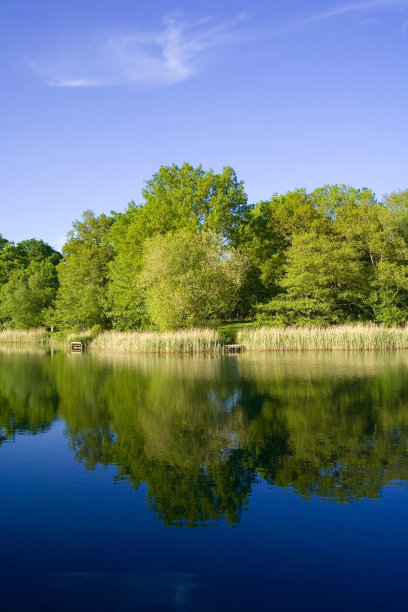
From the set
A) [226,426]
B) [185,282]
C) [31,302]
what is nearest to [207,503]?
[226,426]

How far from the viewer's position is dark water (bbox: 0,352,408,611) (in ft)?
21.5

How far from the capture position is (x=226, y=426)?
14812 millimetres

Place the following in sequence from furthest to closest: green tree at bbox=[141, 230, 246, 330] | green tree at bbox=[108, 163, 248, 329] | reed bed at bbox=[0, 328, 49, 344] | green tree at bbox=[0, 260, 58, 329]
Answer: green tree at bbox=[0, 260, 58, 329] < reed bed at bbox=[0, 328, 49, 344] < green tree at bbox=[108, 163, 248, 329] < green tree at bbox=[141, 230, 246, 330]

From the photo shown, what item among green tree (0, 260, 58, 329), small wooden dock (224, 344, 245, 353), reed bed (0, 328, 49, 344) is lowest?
small wooden dock (224, 344, 245, 353)

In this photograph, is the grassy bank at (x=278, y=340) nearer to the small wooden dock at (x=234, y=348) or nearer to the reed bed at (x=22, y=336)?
the small wooden dock at (x=234, y=348)

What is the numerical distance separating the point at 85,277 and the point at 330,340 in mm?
32803

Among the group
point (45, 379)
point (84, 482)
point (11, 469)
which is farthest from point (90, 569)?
point (45, 379)

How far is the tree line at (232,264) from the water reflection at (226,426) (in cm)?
1661

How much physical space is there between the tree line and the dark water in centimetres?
2572

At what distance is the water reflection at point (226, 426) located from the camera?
1002 cm

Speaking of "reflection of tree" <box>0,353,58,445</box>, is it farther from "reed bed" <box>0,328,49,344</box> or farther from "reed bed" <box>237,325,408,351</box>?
"reed bed" <box>0,328,49,344</box>

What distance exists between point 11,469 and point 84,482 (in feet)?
6.59

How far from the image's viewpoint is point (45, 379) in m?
27.1

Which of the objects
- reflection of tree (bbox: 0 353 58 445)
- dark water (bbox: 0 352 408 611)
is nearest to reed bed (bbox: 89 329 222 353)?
reflection of tree (bbox: 0 353 58 445)
